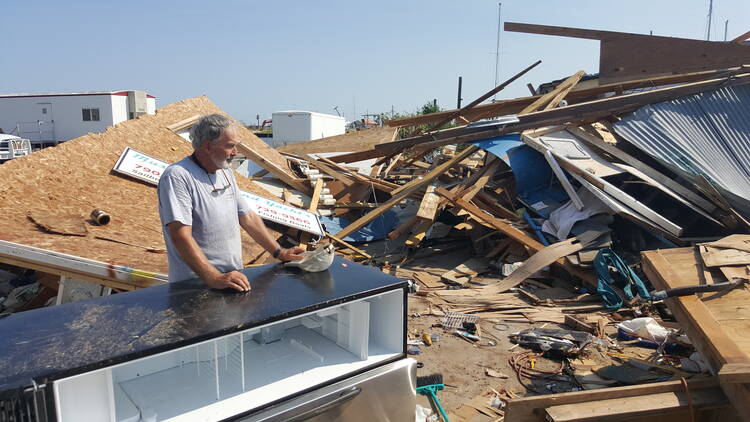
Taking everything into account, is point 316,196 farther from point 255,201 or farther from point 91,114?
point 91,114

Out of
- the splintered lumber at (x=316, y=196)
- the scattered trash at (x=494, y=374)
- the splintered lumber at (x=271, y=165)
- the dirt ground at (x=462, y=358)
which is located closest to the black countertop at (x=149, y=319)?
the dirt ground at (x=462, y=358)

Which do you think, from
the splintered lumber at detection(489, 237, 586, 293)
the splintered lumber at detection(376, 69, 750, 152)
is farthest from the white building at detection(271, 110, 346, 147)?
the splintered lumber at detection(489, 237, 586, 293)

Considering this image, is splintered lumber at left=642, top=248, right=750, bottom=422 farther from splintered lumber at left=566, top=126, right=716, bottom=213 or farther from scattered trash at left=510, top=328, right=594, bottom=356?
splintered lumber at left=566, top=126, right=716, bottom=213

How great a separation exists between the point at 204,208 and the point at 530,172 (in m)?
6.63

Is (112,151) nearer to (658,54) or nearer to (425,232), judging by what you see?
(425,232)

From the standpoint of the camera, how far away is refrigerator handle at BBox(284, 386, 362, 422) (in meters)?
1.97

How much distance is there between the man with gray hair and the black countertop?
22 centimetres

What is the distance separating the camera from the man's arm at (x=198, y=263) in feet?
7.59

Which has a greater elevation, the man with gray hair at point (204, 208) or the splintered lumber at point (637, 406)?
the man with gray hair at point (204, 208)

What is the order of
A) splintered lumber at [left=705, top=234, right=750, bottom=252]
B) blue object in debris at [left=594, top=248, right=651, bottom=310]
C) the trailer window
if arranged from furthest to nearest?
the trailer window
blue object in debris at [left=594, top=248, right=651, bottom=310]
splintered lumber at [left=705, top=234, right=750, bottom=252]

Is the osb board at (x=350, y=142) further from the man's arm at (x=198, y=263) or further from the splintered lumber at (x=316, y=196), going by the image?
the man's arm at (x=198, y=263)

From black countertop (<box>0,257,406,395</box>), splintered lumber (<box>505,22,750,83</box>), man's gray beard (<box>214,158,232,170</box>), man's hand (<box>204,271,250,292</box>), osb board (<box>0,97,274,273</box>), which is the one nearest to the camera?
black countertop (<box>0,257,406,395</box>)

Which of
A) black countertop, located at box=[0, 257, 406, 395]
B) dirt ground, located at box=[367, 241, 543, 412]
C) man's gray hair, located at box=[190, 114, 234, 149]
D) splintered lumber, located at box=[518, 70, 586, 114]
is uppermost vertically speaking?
splintered lumber, located at box=[518, 70, 586, 114]

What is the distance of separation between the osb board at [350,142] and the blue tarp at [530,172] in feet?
15.1
